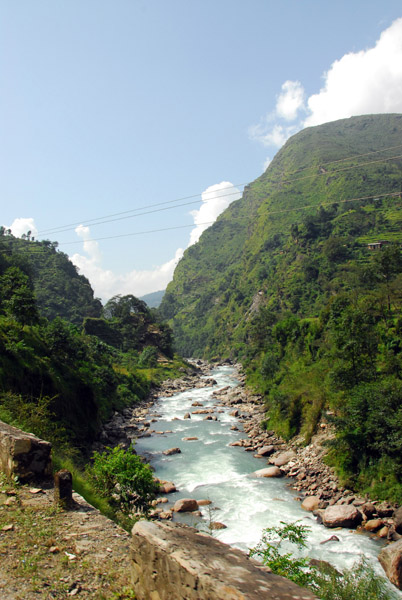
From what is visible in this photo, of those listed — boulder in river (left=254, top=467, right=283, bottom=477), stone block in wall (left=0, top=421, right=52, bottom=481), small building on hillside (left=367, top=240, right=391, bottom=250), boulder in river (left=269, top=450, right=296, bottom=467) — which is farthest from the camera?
small building on hillside (left=367, top=240, right=391, bottom=250)

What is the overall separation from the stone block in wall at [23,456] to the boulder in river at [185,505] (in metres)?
8.98

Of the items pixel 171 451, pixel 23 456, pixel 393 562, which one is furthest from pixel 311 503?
pixel 23 456

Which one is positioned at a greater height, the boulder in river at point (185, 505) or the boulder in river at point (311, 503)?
the boulder in river at point (185, 505)

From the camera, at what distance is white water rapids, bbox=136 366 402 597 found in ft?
39.9

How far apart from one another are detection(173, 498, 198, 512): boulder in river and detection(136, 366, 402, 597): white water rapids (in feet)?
1.58

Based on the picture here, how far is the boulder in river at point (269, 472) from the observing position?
18.4 metres

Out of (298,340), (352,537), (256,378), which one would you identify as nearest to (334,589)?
(352,537)

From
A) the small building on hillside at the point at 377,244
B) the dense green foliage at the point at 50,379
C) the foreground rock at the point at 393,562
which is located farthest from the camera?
the small building on hillside at the point at 377,244

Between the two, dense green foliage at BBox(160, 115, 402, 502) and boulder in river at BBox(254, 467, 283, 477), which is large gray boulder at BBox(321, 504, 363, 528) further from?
boulder in river at BBox(254, 467, 283, 477)

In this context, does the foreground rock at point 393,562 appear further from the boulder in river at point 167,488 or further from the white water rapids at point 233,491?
the boulder in river at point 167,488

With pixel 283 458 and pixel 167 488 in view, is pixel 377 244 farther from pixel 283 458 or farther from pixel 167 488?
pixel 167 488

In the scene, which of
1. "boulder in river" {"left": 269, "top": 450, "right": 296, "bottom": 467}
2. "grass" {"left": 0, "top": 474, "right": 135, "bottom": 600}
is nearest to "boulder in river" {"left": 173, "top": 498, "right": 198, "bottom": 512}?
"boulder in river" {"left": 269, "top": 450, "right": 296, "bottom": 467}

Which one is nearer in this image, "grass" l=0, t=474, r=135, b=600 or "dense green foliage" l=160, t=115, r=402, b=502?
"grass" l=0, t=474, r=135, b=600

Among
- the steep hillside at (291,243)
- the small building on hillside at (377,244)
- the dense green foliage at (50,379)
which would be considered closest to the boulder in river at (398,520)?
the dense green foliage at (50,379)
